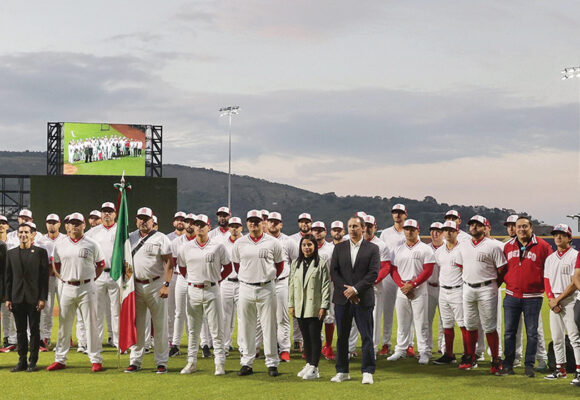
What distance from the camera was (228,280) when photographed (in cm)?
1209

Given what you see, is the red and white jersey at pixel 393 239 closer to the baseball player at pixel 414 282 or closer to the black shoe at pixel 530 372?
the baseball player at pixel 414 282

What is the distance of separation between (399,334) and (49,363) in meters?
5.44

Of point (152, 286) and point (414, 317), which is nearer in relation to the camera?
point (152, 286)

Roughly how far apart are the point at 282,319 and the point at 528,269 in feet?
12.8

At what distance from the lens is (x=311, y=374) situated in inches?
387

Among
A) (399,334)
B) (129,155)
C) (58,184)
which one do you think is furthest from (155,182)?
(399,334)

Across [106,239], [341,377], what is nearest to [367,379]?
[341,377]

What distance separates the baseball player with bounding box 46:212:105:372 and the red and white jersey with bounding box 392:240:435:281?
462 centimetres

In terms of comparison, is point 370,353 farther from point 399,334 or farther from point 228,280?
point 228,280

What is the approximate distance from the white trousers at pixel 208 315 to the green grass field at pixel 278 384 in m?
0.30

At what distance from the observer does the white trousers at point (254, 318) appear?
33.1ft

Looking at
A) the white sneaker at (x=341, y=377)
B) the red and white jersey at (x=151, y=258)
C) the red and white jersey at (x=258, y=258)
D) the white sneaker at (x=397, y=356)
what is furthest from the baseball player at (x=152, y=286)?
the white sneaker at (x=397, y=356)

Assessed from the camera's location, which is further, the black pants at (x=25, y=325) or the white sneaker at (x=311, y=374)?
the black pants at (x=25, y=325)

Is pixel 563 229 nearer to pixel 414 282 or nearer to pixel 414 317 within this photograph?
pixel 414 282
